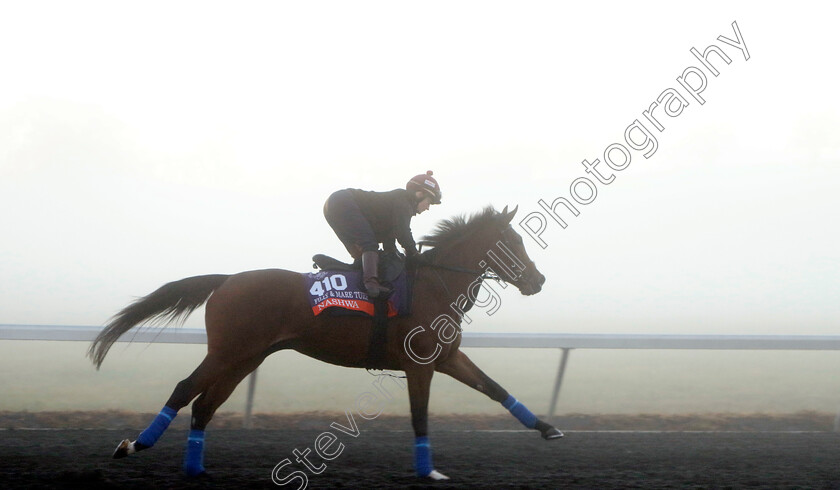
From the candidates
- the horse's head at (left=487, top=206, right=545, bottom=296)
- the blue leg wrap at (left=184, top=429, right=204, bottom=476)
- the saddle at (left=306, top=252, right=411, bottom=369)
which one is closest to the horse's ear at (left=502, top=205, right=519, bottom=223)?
the horse's head at (left=487, top=206, right=545, bottom=296)

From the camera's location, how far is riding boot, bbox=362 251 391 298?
551 centimetres

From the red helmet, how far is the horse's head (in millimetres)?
545

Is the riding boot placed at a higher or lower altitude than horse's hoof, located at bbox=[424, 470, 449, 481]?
higher

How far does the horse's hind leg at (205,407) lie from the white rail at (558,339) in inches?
85.8

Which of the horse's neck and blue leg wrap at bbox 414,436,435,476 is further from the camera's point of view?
the horse's neck

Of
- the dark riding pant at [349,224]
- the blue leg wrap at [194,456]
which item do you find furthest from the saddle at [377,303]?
the blue leg wrap at [194,456]

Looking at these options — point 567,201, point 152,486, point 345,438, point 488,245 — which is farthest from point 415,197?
point 152,486

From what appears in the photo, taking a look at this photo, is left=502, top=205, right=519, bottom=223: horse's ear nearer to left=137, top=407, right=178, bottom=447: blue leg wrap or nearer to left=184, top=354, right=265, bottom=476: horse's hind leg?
left=184, top=354, right=265, bottom=476: horse's hind leg

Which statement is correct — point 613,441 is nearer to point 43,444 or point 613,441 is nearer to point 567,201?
point 567,201

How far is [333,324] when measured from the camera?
5.53m

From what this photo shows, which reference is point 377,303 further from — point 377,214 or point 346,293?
point 377,214

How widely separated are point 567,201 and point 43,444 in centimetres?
458

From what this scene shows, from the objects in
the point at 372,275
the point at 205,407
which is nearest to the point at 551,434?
the point at 372,275

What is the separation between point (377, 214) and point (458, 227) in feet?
2.18
